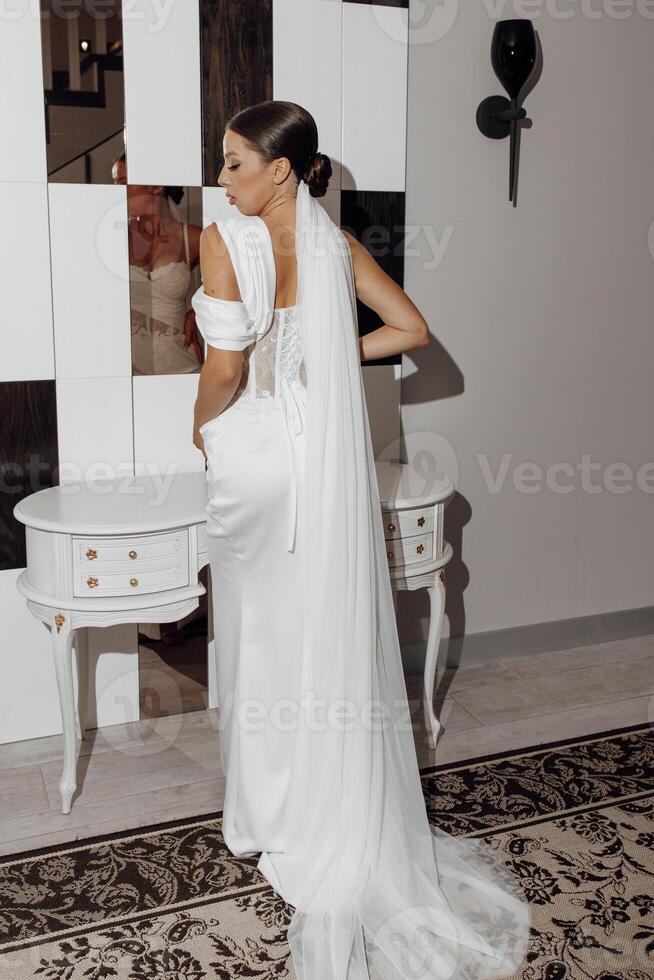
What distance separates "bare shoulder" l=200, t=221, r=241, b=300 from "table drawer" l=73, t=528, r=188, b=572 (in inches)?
25.3

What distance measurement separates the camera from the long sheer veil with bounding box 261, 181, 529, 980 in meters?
2.04

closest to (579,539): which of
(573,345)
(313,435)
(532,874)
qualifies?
(573,345)

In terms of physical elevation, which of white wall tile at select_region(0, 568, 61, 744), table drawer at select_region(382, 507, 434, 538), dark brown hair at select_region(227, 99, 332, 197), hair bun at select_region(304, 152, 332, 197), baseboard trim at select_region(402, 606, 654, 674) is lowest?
baseboard trim at select_region(402, 606, 654, 674)

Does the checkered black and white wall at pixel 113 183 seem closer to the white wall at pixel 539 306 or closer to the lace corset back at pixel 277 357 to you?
the white wall at pixel 539 306

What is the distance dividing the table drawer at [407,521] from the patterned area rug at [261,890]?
66 cm

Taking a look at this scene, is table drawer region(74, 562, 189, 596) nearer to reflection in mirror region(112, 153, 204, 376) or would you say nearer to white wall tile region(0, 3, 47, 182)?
reflection in mirror region(112, 153, 204, 376)

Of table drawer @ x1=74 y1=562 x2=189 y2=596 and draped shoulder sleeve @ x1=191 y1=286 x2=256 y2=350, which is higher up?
draped shoulder sleeve @ x1=191 y1=286 x2=256 y2=350

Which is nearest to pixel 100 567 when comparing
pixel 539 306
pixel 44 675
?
pixel 44 675

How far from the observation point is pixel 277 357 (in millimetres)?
2172

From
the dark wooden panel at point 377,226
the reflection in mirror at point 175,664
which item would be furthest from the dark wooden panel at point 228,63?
the reflection in mirror at point 175,664

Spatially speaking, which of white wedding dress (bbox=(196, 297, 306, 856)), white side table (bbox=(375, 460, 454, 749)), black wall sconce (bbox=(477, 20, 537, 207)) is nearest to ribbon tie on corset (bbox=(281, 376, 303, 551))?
white wedding dress (bbox=(196, 297, 306, 856))

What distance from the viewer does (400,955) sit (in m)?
1.96

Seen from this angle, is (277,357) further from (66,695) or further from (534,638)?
(534,638)

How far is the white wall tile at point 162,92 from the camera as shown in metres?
2.58
